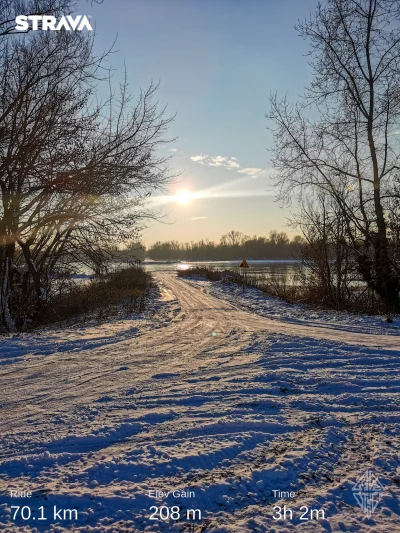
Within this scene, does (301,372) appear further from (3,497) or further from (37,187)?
(37,187)

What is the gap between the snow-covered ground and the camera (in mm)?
2312

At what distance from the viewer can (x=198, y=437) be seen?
3.22 m

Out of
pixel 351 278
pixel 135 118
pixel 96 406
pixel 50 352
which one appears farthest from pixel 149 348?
pixel 351 278

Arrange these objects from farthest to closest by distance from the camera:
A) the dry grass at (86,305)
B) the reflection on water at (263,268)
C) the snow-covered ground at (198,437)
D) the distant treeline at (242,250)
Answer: the distant treeline at (242,250), the reflection on water at (263,268), the dry grass at (86,305), the snow-covered ground at (198,437)

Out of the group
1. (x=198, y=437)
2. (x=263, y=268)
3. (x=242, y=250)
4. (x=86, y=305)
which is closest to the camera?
(x=198, y=437)

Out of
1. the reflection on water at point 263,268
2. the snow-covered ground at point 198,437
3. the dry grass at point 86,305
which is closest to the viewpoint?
the snow-covered ground at point 198,437

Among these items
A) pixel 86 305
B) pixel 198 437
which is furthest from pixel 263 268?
pixel 198 437

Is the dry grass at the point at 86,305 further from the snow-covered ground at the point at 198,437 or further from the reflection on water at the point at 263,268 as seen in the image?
the reflection on water at the point at 263,268

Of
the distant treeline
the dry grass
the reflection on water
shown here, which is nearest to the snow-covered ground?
the dry grass

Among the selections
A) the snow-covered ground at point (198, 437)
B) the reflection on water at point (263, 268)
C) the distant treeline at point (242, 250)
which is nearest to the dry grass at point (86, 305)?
the snow-covered ground at point (198, 437)

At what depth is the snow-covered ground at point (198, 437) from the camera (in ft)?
7.59

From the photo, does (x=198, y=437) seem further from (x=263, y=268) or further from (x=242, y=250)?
(x=242, y=250)

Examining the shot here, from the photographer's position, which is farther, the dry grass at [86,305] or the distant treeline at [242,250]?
the distant treeline at [242,250]

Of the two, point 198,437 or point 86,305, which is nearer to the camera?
point 198,437
